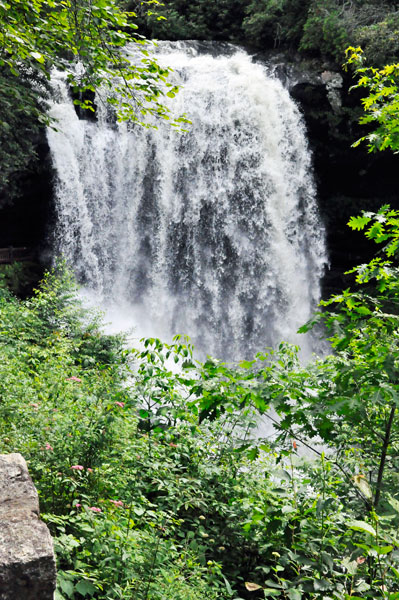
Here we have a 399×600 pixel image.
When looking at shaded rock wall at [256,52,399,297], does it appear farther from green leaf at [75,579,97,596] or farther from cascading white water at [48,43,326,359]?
green leaf at [75,579,97,596]

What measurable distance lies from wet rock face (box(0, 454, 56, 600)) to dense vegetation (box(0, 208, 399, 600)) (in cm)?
32

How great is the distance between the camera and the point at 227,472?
11.6ft

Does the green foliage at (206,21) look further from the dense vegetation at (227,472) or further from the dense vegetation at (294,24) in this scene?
the dense vegetation at (227,472)

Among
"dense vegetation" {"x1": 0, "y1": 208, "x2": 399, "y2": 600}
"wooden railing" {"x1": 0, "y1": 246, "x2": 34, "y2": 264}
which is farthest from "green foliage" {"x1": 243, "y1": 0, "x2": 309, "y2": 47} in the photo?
"dense vegetation" {"x1": 0, "y1": 208, "x2": 399, "y2": 600}

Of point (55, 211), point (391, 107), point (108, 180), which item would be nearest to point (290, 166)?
point (108, 180)

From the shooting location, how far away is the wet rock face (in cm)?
165

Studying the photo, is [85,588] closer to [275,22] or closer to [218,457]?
[218,457]

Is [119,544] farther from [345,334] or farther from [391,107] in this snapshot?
[391,107]

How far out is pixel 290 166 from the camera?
13.5m

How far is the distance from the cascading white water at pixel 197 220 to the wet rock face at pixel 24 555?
10.8m

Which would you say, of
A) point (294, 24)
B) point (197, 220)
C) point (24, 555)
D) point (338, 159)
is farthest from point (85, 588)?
point (294, 24)

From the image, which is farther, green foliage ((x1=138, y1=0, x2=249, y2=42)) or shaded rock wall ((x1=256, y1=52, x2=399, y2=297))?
green foliage ((x1=138, y1=0, x2=249, y2=42))

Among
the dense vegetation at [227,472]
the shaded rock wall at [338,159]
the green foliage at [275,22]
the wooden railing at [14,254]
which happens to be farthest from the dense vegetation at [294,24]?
the dense vegetation at [227,472]

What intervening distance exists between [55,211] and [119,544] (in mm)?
11161
